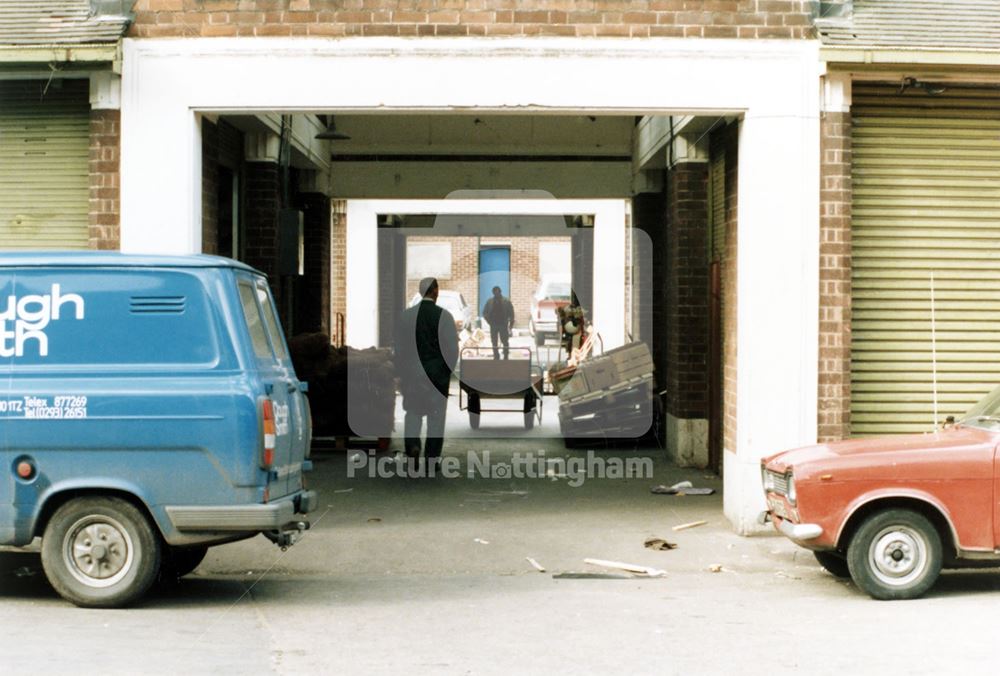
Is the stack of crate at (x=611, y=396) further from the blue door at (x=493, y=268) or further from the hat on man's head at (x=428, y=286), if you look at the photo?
the blue door at (x=493, y=268)

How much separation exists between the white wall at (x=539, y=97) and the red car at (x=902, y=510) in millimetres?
2384

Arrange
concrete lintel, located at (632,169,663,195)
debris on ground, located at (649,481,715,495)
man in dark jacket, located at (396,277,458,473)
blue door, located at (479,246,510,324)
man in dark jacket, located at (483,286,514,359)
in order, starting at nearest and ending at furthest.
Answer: debris on ground, located at (649,481,715,495) → man in dark jacket, located at (396,277,458,473) → concrete lintel, located at (632,169,663,195) → man in dark jacket, located at (483,286,514,359) → blue door, located at (479,246,510,324)

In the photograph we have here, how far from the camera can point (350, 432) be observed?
55.2 feet

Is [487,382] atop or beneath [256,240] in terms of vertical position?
beneath

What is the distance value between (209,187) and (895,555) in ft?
25.2

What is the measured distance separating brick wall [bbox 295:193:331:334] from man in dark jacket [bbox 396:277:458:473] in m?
4.80

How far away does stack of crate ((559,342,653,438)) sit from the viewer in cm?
1638

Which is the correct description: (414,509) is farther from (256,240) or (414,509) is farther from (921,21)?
(921,21)

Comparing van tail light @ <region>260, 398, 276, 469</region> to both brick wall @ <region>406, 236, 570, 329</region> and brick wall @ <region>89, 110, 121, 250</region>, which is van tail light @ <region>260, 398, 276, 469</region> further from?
brick wall @ <region>406, 236, 570, 329</region>

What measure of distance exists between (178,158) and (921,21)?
6.38m

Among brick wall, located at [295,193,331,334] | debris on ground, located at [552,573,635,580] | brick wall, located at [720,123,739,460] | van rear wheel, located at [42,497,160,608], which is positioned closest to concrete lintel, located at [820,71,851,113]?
brick wall, located at [720,123,739,460]

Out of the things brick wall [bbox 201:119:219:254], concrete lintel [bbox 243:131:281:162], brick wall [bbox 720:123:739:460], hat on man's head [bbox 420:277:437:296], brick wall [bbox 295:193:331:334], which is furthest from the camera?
brick wall [bbox 295:193:331:334]

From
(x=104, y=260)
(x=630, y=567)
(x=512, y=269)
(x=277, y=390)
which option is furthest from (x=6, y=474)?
(x=512, y=269)

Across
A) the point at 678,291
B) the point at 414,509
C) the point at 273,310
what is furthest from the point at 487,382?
the point at 273,310
